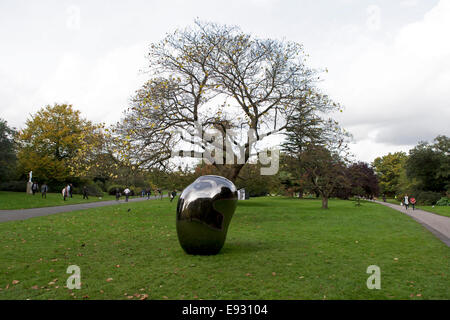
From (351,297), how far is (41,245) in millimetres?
8942

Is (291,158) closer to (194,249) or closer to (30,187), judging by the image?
(194,249)

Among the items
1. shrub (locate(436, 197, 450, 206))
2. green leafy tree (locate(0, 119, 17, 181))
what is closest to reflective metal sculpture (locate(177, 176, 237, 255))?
green leafy tree (locate(0, 119, 17, 181))

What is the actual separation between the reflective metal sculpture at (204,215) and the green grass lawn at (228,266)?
370 millimetres

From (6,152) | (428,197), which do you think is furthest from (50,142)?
(428,197)

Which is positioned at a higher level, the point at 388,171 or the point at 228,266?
the point at 388,171

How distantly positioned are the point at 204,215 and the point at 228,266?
1.41 m

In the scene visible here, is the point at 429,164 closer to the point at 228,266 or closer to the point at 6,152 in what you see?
the point at 228,266

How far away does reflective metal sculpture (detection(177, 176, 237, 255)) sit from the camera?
8320 millimetres

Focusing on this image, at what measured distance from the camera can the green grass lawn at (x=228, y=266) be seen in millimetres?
5797

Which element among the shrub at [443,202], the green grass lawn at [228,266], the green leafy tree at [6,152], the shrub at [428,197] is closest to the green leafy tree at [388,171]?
the shrub at [428,197]

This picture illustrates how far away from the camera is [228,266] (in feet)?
25.0

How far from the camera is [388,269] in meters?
7.40

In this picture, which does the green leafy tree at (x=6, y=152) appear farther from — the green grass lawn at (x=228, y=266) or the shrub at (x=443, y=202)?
the shrub at (x=443, y=202)

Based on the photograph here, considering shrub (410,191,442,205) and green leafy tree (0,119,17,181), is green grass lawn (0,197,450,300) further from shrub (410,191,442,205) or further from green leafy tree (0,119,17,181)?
shrub (410,191,442,205)
